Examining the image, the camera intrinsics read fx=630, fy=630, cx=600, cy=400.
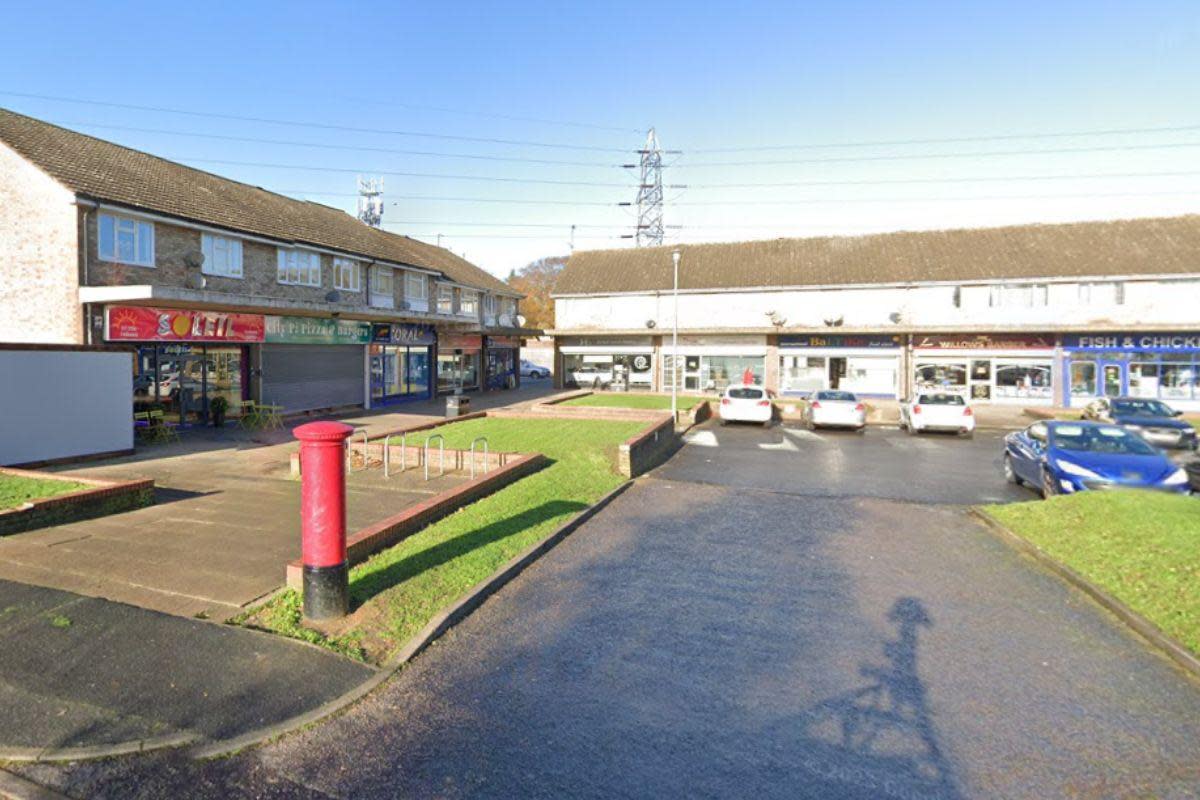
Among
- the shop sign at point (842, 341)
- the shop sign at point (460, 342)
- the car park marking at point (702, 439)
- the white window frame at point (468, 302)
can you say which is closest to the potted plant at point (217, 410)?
the shop sign at point (460, 342)

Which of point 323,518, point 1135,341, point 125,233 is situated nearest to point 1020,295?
point 1135,341

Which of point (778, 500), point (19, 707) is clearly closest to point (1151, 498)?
point (778, 500)

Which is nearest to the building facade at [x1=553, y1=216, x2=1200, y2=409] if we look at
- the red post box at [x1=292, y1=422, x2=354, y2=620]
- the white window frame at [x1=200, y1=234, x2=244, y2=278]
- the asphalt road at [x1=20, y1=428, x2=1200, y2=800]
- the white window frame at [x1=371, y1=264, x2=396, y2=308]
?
the white window frame at [x1=371, y1=264, x2=396, y2=308]

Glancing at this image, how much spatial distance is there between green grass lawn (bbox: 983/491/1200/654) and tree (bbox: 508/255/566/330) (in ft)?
183

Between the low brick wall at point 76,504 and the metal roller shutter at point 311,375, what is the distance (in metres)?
10.1

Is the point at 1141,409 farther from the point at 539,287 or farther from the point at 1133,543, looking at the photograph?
the point at 539,287

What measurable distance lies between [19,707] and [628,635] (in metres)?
3.89

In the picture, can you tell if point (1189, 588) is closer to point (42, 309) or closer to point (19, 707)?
point (19, 707)

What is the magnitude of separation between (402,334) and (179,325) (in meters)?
10.0

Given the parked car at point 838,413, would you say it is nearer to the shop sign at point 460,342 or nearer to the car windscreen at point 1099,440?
the car windscreen at point 1099,440

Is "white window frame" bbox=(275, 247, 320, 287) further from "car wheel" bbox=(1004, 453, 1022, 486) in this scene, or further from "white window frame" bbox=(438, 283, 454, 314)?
"car wheel" bbox=(1004, 453, 1022, 486)

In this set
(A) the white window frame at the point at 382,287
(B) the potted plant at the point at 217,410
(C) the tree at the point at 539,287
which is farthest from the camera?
(C) the tree at the point at 539,287

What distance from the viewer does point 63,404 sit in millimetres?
11523

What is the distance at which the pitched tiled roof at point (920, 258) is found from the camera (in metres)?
28.0
